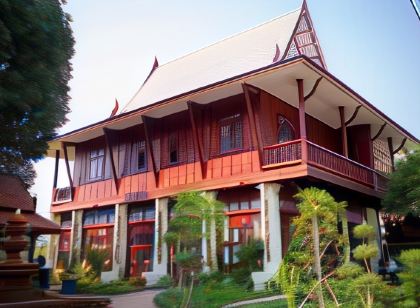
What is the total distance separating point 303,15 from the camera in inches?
682

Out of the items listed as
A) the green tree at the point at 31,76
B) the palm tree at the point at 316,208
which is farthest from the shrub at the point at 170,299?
the green tree at the point at 31,76

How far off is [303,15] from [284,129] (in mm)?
4786

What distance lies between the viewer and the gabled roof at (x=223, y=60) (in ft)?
54.7

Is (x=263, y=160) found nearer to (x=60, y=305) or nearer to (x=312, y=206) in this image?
(x=312, y=206)

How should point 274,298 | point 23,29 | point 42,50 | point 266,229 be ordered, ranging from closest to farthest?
point 23,29 < point 42,50 < point 274,298 < point 266,229

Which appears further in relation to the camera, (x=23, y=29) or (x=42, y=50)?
(x=42, y=50)

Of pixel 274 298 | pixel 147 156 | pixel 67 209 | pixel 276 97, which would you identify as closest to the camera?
pixel 274 298

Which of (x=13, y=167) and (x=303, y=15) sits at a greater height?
(x=303, y=15)

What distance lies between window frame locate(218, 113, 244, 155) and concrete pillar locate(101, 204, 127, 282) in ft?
17.8

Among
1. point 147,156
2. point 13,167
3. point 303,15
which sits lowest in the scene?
point 13,167

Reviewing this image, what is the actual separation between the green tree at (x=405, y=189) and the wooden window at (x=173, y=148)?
25.0 feet

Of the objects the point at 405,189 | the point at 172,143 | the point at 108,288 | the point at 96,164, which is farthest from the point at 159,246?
the point at 405,189

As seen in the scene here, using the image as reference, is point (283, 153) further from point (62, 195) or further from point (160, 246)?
point (62, 195)

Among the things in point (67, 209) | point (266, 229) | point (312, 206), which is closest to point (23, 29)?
point (312, 206)
